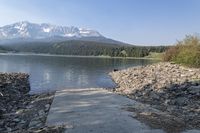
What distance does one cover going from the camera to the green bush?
169ft

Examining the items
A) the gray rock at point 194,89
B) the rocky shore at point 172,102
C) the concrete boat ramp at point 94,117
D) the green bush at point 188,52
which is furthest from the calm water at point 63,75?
the concrete boat ramp at point 94,117

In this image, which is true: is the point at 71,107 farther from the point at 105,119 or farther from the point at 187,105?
the point at 187,105

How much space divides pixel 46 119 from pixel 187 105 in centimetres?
1096

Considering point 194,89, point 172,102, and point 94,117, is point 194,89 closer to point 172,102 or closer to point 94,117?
point 172,102

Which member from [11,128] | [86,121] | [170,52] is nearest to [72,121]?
[86,121]

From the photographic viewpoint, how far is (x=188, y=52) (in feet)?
178

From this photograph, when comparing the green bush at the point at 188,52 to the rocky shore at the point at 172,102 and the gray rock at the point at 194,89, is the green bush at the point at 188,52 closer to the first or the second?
the rocky shore at the point at 172,102

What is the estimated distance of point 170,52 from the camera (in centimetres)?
6938

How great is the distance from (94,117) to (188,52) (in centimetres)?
3859

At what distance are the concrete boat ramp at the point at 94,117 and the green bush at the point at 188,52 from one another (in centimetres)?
2922

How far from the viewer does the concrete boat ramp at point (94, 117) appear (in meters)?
15.8

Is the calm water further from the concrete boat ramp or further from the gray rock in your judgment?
the concrete boat ramp

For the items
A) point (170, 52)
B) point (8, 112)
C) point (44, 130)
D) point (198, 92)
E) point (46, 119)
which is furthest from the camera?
point (170, 52)

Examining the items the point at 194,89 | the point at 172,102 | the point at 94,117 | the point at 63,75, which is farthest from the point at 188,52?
the point at 94,117
